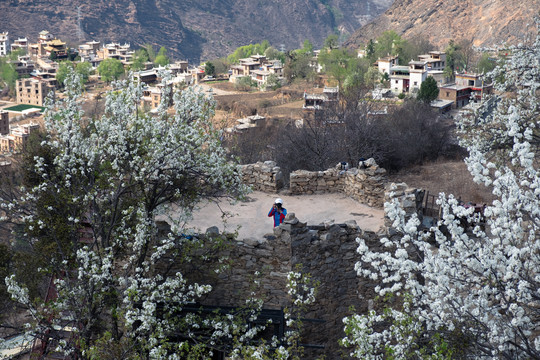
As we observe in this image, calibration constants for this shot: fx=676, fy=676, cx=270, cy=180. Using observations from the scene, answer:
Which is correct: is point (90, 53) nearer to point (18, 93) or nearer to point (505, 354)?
point (18, 93)

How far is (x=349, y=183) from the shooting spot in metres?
14.9

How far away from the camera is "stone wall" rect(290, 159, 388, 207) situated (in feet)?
46.8

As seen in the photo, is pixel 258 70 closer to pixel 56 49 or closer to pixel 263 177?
pixel 56 49

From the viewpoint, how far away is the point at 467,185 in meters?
30.3

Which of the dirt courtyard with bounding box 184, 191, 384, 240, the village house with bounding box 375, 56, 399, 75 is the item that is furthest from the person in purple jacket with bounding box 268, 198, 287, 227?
the village house with bounding box 375, 56, 399, 75

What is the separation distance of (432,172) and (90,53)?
428 feet

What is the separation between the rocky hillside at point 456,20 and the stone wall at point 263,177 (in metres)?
93.1

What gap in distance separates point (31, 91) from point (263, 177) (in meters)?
111

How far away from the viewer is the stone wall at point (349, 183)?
14.3 metres

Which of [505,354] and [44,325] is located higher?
[505,354]

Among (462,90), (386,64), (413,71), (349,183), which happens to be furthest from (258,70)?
(349,183)

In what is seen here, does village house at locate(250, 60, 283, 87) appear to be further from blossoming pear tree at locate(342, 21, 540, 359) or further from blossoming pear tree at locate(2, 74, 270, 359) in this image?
blossoming pear tree at locate(342, 21, 540, 359)

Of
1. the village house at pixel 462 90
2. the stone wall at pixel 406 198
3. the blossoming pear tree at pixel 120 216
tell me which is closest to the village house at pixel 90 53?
the village house at pixel 462 90

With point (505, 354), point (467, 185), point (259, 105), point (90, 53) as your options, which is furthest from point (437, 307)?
point (90, 53)
